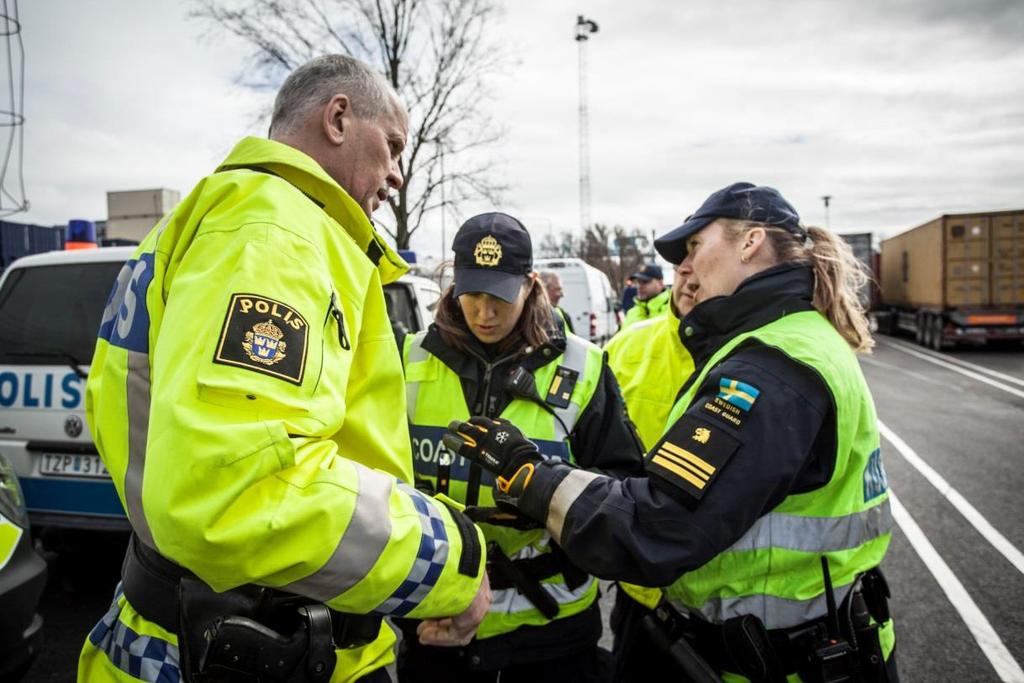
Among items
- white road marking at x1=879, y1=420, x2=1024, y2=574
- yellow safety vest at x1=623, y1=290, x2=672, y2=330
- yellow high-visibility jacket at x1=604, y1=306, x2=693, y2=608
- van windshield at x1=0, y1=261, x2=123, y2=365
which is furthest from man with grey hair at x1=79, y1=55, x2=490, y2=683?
yellow safety vest at x1=623, y1=290, x2=672, y2=330

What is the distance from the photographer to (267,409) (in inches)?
39.1

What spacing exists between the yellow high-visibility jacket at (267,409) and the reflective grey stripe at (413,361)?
875 millimetres

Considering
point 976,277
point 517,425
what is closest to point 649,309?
point 517,425

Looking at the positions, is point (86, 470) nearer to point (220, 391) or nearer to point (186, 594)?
A: point (186, 594)

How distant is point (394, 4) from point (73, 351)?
40.3ft

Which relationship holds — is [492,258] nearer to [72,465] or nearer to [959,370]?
[72,465]

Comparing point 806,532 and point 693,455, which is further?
point 806,532

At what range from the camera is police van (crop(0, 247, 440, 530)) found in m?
3.57

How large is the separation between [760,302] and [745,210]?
30 centimetres

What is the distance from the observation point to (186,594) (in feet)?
4.00

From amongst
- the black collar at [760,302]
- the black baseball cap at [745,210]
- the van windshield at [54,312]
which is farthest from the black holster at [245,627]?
the van windshield at [54,312]

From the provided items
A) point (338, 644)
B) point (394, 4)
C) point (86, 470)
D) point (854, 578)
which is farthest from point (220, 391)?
point (394, 4)

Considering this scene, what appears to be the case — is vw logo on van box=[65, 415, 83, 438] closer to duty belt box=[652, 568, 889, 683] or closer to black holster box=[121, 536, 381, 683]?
black holster box=[121, 536, 381, 683]

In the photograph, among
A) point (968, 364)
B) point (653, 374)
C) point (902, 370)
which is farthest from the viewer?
point (968, 364)
